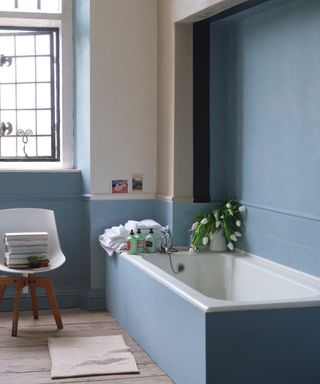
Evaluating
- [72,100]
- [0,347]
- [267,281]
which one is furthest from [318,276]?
[72,100]

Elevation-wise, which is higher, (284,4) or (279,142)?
(284,4)

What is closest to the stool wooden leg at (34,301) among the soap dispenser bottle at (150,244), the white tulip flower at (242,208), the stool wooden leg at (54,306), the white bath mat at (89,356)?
the stool wooden leg at (54,306)

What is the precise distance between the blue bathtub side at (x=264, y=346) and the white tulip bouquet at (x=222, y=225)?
1522 millimetres

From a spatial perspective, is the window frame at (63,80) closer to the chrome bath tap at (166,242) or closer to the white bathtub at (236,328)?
the chrome bath tap at (166,242)

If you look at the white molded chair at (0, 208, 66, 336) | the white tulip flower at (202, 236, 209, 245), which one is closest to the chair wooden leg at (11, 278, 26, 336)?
the white molded chair at (0, 208, 66, 336)

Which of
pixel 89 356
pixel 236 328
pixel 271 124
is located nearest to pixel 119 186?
pixel 271 124

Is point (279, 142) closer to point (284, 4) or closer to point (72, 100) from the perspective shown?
point (284, 4)

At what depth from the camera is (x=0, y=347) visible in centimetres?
457

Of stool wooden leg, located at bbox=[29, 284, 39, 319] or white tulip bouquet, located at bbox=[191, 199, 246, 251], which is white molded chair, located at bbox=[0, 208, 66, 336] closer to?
stool wooden leg, located at bbox=[29, 284, 39, 319]

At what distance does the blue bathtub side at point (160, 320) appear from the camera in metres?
3.57

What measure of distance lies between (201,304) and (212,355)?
233 mm

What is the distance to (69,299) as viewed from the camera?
566cm

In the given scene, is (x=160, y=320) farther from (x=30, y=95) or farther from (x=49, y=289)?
(x=30, y=95)

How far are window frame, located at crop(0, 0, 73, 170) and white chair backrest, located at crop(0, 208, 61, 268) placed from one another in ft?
1.91
